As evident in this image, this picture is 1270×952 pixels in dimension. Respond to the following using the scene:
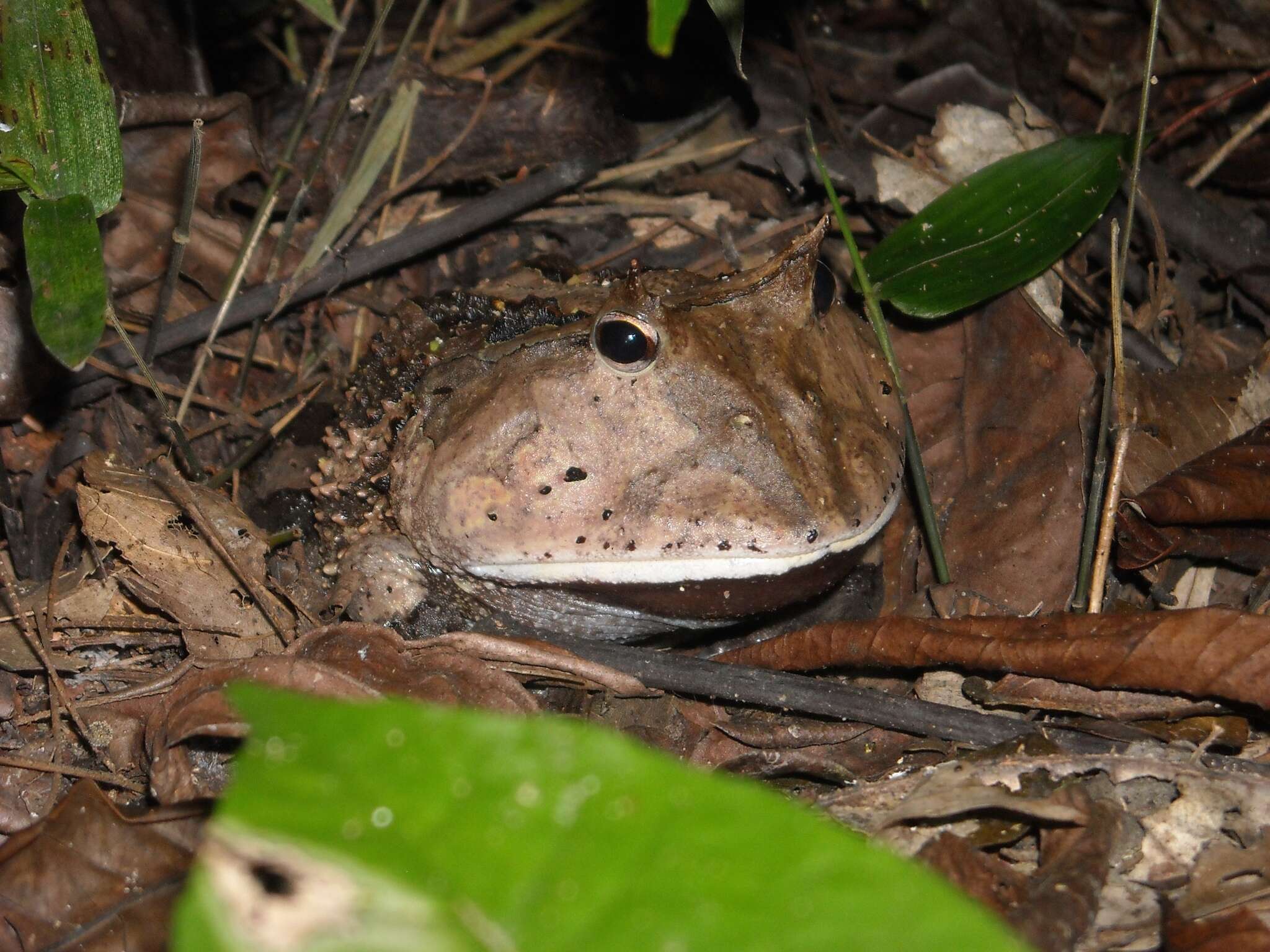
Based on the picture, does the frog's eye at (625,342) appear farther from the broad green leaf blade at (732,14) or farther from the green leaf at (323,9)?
the green leaf at (323,9)

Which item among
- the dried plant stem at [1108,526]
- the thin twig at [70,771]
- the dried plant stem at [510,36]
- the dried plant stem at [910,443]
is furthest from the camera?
the dried plant stem at [510,36]

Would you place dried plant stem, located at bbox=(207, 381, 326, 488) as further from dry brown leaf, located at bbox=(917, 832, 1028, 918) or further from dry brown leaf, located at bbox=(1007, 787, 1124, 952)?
dry brown leaf, located at bbox=(1007, 787, 1124, 952)

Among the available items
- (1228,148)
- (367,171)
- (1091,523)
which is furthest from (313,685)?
(1228,148)

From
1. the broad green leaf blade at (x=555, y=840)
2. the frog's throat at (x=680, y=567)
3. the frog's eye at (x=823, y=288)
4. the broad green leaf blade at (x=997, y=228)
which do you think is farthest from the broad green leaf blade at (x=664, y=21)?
Answer: the broad green leaf blade at (x=997, y=228)

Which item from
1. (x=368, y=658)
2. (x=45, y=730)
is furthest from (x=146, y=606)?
(x=368, y=658)

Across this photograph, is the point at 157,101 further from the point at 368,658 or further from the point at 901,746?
the point at 901,746

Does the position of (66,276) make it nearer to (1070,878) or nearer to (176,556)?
(176,556)
